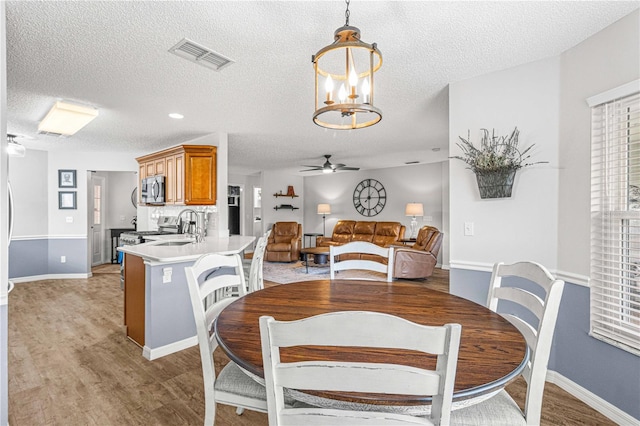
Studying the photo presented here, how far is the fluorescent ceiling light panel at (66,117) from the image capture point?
317cm

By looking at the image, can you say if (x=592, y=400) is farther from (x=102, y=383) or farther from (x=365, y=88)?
(x=102, y=383)

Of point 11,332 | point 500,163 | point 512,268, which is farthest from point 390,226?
point 11,332

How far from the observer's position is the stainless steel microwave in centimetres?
496

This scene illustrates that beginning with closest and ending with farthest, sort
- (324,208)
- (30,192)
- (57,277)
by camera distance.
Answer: (30,192)
(57,277)
(324,208)

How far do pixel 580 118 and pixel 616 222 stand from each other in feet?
2.37

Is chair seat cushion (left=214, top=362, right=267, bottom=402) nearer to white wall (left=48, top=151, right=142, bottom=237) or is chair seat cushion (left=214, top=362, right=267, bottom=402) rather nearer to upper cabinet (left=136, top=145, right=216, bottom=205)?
upper cabinet (left=136, top=145, right=216, bottom=205)

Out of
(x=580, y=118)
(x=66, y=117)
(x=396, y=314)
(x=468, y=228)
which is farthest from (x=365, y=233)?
(x=396, y=314)

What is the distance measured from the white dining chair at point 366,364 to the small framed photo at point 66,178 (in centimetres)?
679

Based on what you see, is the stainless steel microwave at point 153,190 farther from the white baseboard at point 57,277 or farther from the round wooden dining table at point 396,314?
the round wooden dining table at point 396,314

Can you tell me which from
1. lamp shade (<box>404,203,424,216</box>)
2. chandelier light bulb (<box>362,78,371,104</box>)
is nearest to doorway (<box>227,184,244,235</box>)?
lamp shade (<box>404,203,424,216</box>)

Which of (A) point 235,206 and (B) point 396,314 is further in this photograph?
(A) point 235,206

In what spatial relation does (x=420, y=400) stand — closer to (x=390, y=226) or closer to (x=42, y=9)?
(x=42, y=9)

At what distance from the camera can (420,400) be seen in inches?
30.7

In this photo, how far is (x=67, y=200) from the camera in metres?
5.83
